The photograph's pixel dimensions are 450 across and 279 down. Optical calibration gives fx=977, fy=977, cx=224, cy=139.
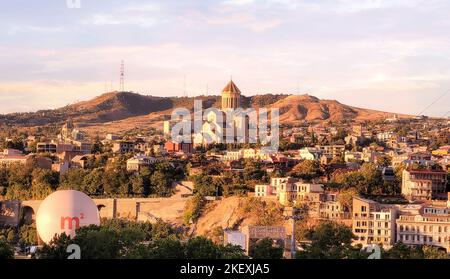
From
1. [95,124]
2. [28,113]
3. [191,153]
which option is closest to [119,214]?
[191,153]

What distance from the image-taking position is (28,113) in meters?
51.9

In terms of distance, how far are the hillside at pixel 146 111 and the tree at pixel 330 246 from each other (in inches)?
1226

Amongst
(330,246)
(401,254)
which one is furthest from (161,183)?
(401,254)

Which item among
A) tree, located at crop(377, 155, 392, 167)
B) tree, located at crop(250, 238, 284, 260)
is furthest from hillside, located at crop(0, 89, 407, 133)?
tree, located at crop(250, 238, 284, 260)

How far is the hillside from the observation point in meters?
48.1

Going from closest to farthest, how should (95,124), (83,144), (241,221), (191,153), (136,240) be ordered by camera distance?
1. (136,240)
2. (241,221)
3. (191,153)
4. (83,144)
5. (95,124)

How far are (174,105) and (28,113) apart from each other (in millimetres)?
8466

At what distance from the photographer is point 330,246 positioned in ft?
42.9

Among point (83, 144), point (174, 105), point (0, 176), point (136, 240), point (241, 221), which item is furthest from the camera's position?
point (174, 105)

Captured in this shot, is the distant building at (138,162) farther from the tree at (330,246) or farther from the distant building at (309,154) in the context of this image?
the tree at (330,246)

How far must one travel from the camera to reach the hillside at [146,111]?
4809cm

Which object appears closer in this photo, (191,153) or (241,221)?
(241,221)

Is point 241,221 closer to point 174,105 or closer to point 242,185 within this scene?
point 242,185

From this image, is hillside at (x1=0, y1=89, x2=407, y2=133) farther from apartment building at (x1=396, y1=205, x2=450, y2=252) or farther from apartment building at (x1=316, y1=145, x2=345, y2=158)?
apartment building at (x1=396, y1=205, x2=450, y2=252)
